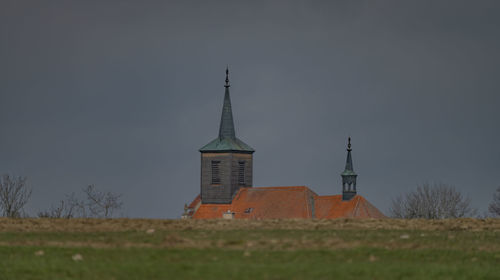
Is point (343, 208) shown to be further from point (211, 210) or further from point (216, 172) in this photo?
point (216, 172)

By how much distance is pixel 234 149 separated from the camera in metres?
116

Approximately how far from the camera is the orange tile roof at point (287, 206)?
101 m

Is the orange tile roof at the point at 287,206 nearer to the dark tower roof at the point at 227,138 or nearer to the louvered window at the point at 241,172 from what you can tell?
the louvered window at the point at 241,172

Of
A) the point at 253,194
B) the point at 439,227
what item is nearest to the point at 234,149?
the point at 253,194

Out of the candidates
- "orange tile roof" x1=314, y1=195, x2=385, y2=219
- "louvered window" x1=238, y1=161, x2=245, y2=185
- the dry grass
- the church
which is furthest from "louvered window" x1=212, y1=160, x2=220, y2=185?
the dry grass

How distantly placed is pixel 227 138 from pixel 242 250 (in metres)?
97.9

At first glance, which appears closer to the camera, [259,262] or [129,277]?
[129,277]

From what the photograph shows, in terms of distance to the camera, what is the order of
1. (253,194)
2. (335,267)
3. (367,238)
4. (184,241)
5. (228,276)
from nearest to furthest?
1. (228,276)
2. (335,267)
3. (184,241)
4. (367,238)
5. (253,194)

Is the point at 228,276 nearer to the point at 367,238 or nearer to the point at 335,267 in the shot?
the point at 335,267

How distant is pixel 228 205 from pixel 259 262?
96.8 metres

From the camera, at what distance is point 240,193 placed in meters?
116

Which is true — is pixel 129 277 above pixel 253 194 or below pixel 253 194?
below

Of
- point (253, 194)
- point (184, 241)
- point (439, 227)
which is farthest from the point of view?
point (253, 194)

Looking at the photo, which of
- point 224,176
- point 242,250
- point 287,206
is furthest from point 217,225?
point 224,176
